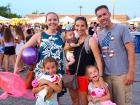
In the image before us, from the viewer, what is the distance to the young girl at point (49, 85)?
5.31 m

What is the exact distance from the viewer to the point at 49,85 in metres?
5.31

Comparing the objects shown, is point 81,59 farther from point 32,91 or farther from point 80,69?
point 32,91

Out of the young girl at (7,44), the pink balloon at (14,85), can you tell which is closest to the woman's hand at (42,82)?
the pink balloon at (14,85)

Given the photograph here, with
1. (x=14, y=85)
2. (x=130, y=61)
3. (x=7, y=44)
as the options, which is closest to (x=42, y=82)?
(x=14, y=85)

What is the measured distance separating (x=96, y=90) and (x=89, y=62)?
382 mm

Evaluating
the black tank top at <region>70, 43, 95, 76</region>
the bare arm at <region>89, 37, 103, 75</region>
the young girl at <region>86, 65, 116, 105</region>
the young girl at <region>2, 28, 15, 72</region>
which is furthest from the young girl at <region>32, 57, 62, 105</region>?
the young girl at <region>2, 28, 15, 72</region>

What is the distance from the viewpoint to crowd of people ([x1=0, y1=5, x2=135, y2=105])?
5074 millimetres

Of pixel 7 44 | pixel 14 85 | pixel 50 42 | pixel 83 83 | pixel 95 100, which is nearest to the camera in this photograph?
pixel 95 100

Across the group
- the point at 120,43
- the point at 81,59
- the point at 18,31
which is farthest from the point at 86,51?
the point at 18,31

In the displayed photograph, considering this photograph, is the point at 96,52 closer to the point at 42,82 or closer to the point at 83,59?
the point at 83,59

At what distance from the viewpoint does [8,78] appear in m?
5.67

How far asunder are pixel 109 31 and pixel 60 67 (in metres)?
0.95

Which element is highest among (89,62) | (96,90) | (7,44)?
(89,62)

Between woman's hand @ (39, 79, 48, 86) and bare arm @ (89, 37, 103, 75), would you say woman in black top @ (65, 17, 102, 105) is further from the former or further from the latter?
woman's hand @ (39, 79, 48, 86)
